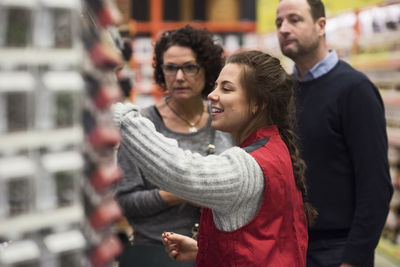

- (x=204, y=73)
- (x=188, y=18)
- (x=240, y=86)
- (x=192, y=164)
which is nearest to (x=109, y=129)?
(x=192, y=164)

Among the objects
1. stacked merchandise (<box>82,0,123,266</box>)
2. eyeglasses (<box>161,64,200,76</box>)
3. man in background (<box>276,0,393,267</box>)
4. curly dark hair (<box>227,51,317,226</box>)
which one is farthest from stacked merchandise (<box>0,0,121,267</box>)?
man in background (<box>276,0,393,267</box>)

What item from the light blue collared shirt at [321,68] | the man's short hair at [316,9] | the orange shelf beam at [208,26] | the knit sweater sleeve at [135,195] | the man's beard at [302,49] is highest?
the orange shelf beam at [208,26]

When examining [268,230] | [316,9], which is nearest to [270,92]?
[268,230]

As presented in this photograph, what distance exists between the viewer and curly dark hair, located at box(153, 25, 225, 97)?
2.26 meters

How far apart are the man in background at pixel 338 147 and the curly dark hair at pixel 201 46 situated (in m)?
0.36

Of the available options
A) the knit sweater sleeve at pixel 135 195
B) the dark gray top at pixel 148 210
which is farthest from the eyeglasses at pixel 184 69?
the knit sweater sleeve at pixel 135 195

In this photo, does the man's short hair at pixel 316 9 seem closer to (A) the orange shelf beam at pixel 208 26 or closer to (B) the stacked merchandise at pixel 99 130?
(B) the stacked merchandise at pixel 99 130

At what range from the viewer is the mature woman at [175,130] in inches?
79.4

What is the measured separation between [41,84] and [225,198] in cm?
68

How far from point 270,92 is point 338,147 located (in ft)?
2.37

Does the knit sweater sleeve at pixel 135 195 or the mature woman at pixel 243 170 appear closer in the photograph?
the mature woman at pixel 243 170

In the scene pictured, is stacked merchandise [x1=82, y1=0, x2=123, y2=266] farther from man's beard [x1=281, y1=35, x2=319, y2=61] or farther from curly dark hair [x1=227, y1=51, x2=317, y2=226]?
man's beard [x1=281, y1=35, x2=319, y2=61]

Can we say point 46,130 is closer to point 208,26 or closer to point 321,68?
point 321,68

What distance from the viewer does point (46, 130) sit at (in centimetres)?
81
